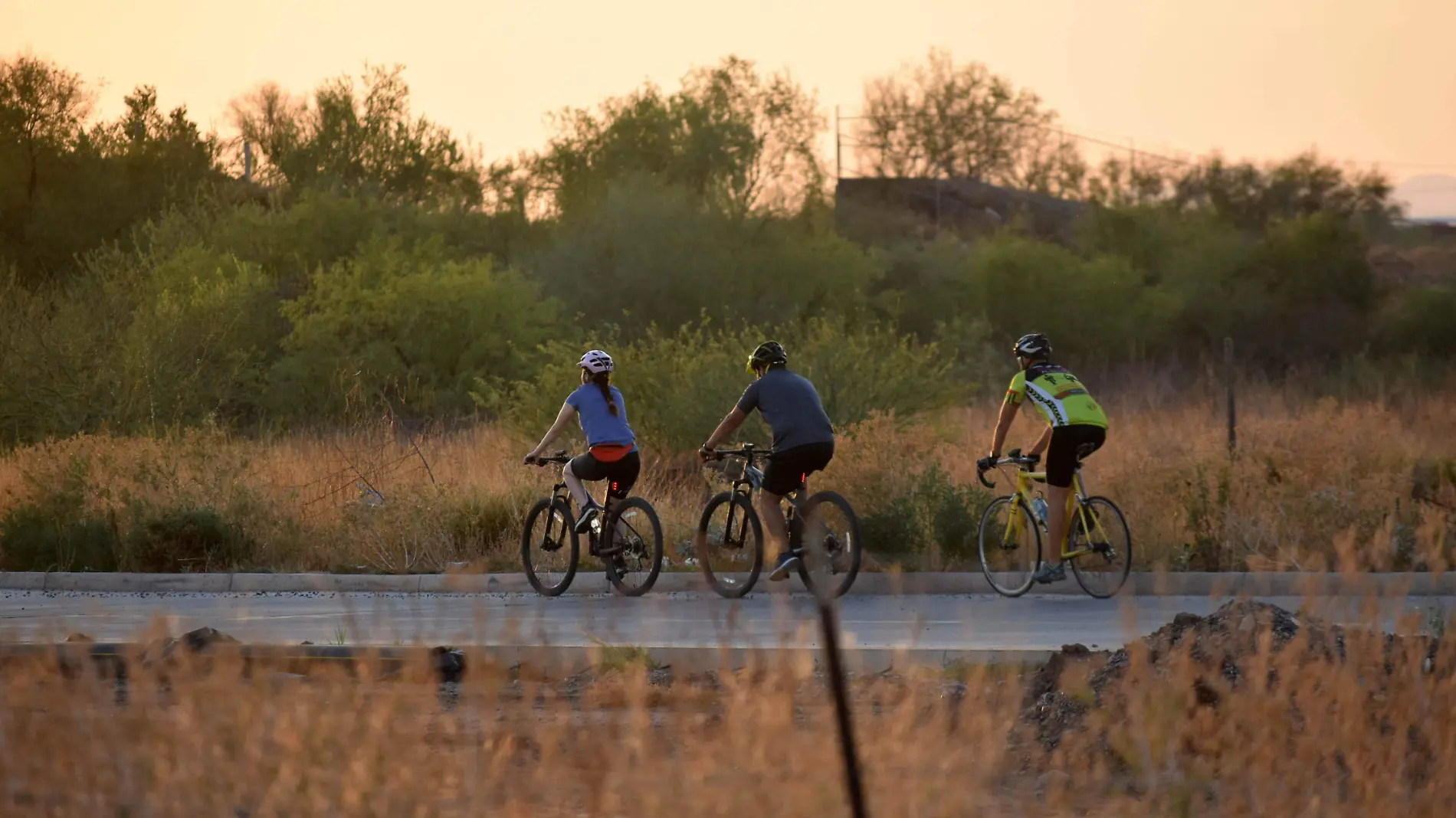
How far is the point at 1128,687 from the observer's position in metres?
6.13

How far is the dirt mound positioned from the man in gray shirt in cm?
591

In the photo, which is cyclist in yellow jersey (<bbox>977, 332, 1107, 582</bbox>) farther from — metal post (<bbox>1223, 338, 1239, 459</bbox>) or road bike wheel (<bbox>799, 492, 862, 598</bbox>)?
metal post (<bbox>1223, 338, 1239, 459</bbox>)

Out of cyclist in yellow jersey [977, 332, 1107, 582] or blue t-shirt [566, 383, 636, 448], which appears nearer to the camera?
cyclist in yellow jersey [977, 332, 1107, 582]

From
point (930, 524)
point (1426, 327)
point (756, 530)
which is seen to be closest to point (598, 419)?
point (756, 530)

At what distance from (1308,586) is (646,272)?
1469 inches

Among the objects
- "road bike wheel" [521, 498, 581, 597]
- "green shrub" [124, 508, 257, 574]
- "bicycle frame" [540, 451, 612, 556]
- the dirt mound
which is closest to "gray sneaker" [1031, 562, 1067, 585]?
"bicycle frame" [540, 451, 612, 556]

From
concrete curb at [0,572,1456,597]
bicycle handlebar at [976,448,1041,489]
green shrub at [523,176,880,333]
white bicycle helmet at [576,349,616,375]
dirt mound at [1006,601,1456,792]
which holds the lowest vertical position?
concrete curb at [0,572,1456,597]

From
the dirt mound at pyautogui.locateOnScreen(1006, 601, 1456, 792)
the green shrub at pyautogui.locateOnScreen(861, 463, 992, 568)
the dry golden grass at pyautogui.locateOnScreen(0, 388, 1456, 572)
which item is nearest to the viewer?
the dirt mound at pyautogui.locateOnScreen(1006, 601, 1456, 792)

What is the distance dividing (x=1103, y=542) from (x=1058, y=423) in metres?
0.92

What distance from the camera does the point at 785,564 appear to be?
12375mm

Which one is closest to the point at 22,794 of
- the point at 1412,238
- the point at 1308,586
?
the point at 1308,586

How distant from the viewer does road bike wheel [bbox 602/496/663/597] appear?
13.9 m

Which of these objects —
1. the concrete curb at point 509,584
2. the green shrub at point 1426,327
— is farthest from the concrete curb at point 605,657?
the green shrub at point 1426,327

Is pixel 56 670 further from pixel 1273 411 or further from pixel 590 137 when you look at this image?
pixel 590 137
